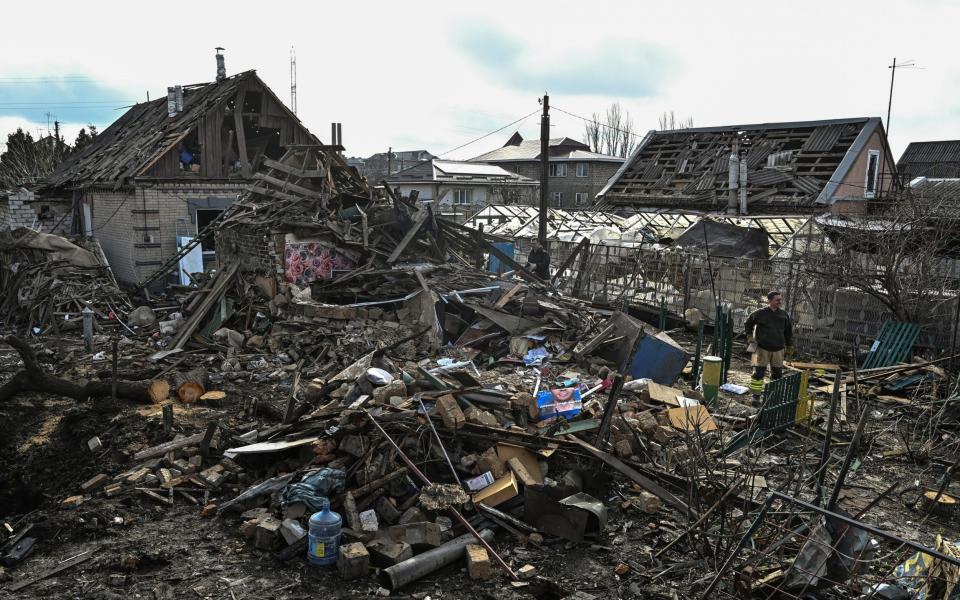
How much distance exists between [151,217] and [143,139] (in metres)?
3.63

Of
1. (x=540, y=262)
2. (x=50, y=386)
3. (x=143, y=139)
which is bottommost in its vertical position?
(x=50, y=386)

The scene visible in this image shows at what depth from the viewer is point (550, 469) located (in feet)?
22.3

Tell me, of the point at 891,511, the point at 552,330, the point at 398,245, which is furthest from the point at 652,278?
the point at 891,511

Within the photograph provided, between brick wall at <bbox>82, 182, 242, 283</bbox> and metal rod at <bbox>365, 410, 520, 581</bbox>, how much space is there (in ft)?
47.2

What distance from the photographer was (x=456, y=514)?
588 cm

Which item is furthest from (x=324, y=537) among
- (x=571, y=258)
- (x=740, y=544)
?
(x=571, y=258)

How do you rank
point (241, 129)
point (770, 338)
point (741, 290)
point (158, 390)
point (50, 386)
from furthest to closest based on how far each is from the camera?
point (241, 129) < point (741, 290) < point (770, 338) < point (158, 390) < point (50, 386)

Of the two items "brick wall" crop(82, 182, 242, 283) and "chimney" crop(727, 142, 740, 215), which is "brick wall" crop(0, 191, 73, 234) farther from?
"chimney" crop(727, 142, 740, 215)

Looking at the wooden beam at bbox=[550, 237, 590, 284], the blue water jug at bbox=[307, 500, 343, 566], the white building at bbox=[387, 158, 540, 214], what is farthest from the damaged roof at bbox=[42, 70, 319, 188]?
the white building at bbox=[387, 158, 540, 214]

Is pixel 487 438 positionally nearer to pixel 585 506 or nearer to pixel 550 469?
pixel 550 469

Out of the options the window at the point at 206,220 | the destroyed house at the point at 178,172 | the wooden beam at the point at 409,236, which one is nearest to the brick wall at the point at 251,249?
the wooden beam at the point at 409,236

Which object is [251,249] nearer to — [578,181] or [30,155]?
[30,155]

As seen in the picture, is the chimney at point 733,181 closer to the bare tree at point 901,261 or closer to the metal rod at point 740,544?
the bare tree at point 901,261

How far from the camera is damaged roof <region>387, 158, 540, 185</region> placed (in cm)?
4034
